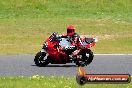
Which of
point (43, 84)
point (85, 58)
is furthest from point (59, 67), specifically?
point (43, 84)

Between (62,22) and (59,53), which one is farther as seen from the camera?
(62,22)

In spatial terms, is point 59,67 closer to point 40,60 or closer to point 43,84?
point 40,60

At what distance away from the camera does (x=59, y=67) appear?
17766mm

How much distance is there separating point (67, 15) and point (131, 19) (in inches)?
172

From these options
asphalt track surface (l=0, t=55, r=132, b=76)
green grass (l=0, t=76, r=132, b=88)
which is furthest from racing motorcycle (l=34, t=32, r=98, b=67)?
green grass (l=0, t=76, r=132, b=88)

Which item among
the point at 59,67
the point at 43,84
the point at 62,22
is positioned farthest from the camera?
the point at 62,22

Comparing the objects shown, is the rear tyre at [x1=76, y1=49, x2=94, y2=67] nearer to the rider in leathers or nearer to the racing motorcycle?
the racing motorcycle

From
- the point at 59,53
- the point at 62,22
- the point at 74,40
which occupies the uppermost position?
the point at 74,40

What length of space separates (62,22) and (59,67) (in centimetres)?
1427

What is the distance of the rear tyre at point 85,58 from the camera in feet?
58.2

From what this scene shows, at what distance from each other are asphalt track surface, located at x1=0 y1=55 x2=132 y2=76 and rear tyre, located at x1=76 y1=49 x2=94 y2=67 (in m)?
0.17

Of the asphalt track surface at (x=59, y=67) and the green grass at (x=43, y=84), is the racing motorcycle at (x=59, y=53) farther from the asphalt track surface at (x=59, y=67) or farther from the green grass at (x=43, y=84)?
the green grass at (x=43, y=84)

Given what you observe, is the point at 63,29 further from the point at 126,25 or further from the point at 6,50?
the point at 6,50

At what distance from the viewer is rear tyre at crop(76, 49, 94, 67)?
17728 mm
